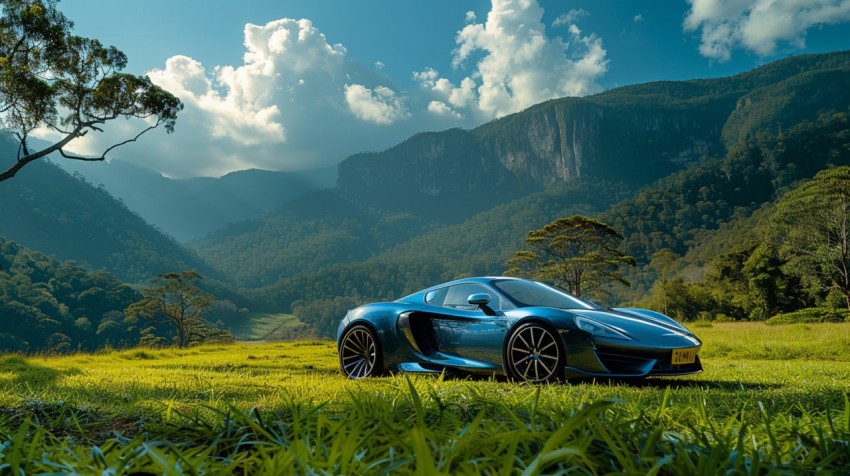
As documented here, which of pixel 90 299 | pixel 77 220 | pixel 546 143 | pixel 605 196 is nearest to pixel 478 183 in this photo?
pixel 546 143

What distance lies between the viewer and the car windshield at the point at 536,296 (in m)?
6.02

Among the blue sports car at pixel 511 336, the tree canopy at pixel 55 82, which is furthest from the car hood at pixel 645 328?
the tree canopy at pixel 55 82

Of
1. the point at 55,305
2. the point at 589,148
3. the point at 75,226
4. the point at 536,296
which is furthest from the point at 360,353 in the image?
the point at 589,148

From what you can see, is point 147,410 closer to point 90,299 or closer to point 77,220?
point 90,299

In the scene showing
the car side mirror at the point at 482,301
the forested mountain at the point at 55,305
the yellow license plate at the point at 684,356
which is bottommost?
the forested mountain at the point at 55,305

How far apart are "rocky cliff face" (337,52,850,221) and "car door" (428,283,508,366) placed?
164 m

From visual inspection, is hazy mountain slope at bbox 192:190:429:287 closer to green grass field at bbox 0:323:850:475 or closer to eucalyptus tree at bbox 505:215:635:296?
eucalyptus tree at bbox 505:215:635:296

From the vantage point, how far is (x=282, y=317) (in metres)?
130

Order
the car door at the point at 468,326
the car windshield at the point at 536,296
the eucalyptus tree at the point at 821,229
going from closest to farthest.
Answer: the car door at the point at 468,326, the car windshield at the point at 536,296, the eucalyptus tree at the point at 821,229

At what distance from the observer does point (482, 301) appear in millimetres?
5781

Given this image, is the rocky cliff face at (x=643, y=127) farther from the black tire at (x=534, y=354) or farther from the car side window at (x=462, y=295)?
the black tire at (x=534, y=354)

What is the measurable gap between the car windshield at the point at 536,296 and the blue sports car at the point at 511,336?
0.01 m

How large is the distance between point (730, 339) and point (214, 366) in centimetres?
1223

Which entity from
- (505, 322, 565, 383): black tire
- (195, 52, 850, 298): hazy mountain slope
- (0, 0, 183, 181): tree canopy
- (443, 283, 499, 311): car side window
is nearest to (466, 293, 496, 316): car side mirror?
(443, 283, 499, 311): car side window
